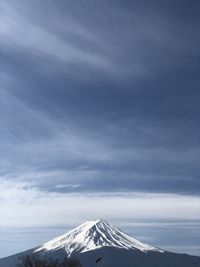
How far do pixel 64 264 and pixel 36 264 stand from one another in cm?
893

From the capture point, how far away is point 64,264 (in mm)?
122625

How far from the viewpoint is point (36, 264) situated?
117 m
